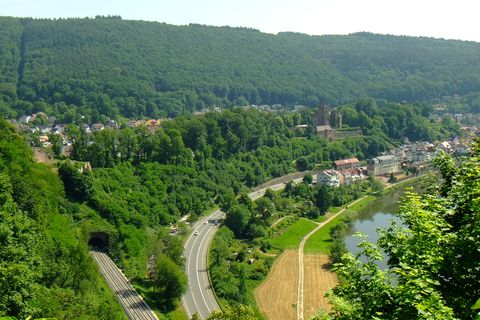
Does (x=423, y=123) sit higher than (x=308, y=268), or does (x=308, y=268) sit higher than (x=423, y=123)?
(x=423, y=123)

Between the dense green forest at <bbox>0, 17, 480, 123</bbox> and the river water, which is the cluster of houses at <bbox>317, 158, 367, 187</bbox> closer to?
the river water

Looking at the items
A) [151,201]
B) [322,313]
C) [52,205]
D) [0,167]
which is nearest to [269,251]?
[151,201]

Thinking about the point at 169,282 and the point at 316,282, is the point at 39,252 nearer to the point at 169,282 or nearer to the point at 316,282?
the point at 169,282

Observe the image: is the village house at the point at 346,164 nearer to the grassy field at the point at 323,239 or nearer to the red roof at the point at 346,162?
the red roof at the point at 346,162

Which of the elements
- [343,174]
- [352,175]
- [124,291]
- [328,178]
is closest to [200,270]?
[124,291]

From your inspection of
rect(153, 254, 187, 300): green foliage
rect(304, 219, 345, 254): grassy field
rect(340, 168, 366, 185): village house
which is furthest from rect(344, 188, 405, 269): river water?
rect(153, 254, 187, 300): green foliage

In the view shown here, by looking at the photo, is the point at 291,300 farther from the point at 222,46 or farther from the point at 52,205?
the point at 222,46
